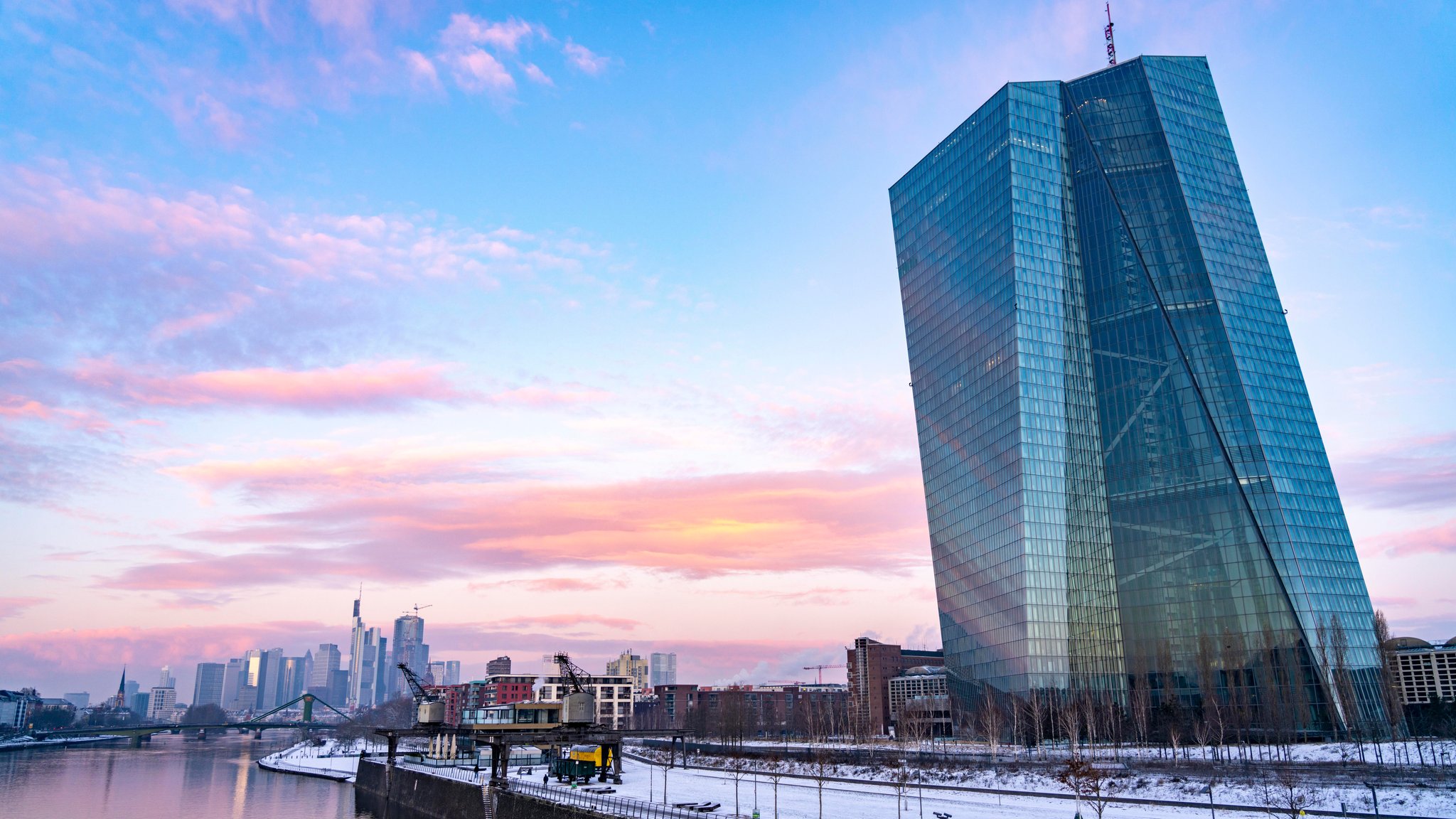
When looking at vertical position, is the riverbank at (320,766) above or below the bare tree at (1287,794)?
below

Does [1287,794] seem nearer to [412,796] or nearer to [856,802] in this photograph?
[856,802]

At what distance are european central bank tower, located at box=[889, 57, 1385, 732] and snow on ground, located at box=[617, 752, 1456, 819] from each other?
53522mm

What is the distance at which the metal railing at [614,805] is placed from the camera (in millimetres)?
61344

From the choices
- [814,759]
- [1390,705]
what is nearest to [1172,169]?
[1390,705]

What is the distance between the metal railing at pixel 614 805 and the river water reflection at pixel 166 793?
35.4 metres

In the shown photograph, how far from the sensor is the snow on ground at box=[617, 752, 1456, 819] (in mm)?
61156

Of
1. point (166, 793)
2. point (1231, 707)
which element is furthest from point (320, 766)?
point (1231, 707)

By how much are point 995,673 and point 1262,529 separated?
47.7m

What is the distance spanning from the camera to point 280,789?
133000 mm

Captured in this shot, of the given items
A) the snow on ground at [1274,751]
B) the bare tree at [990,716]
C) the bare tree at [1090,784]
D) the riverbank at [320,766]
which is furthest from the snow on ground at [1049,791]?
the riverbank at [320,766]

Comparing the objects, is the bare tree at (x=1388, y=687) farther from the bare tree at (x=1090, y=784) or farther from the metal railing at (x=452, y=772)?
the metal railing at (x=452, y=772)

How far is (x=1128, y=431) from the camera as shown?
157875mm

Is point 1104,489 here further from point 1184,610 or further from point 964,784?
point 964,784

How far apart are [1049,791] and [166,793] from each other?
384ft
